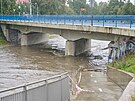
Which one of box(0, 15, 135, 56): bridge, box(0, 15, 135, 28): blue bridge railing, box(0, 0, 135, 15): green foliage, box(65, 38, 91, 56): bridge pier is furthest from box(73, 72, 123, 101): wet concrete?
box(0, 0, 135, 15): green foliage

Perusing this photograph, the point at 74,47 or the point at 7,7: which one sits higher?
the point at 7,7

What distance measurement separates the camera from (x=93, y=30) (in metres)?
33.4

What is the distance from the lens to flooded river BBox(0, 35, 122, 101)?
16.3 m

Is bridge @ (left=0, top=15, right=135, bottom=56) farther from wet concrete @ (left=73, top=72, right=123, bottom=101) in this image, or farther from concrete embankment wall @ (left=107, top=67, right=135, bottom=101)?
wet concrete @ (left=73, top=72, right=123, bottom=101)

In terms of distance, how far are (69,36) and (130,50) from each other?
13.2 m

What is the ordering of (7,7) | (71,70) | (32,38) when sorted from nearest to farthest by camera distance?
(71,70) < (32,38) < (7,7)

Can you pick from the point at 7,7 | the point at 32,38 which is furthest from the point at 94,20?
the point at 7,7

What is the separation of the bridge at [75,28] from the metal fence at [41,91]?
1726 centimetres

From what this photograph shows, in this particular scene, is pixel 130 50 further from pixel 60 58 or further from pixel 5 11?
pixel 5 11

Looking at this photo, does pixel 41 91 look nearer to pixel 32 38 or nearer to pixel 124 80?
pixel 124 80

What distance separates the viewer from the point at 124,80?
1792 cm

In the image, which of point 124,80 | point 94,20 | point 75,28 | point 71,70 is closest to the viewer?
point 124,80

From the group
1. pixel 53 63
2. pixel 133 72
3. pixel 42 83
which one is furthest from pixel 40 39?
pixel 42 83

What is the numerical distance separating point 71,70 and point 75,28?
846 centimetres
